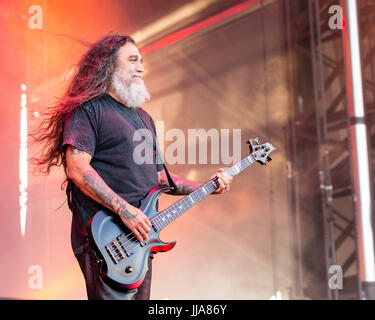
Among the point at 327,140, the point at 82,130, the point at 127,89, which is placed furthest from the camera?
the point at 327,140

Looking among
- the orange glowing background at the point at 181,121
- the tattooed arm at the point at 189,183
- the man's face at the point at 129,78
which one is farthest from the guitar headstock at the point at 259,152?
the orange glowing background at the point at 181,121

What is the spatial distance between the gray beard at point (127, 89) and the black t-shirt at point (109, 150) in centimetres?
9

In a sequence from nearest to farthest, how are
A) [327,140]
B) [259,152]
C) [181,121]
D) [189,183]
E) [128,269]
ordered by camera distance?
[128,269]
[189,183]
[259,152]
[181,121]
[327,140]

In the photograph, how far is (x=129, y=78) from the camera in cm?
245

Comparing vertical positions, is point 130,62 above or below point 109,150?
above

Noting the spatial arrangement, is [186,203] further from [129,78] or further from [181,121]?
[181,121]

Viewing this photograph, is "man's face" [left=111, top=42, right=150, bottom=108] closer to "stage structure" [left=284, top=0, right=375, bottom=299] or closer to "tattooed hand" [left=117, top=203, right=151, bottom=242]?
"tattooed hand" [left=117, top=203, right=151, bottom=242]

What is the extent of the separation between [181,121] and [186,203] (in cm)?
244

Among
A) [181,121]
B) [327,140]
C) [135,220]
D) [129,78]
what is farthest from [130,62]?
[327,140]

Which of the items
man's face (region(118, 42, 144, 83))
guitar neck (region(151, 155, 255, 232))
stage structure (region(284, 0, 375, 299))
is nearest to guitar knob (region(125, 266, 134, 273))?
guitar neck (region(151, 155, 255, 232))

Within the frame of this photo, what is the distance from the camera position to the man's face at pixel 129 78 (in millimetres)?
2418
